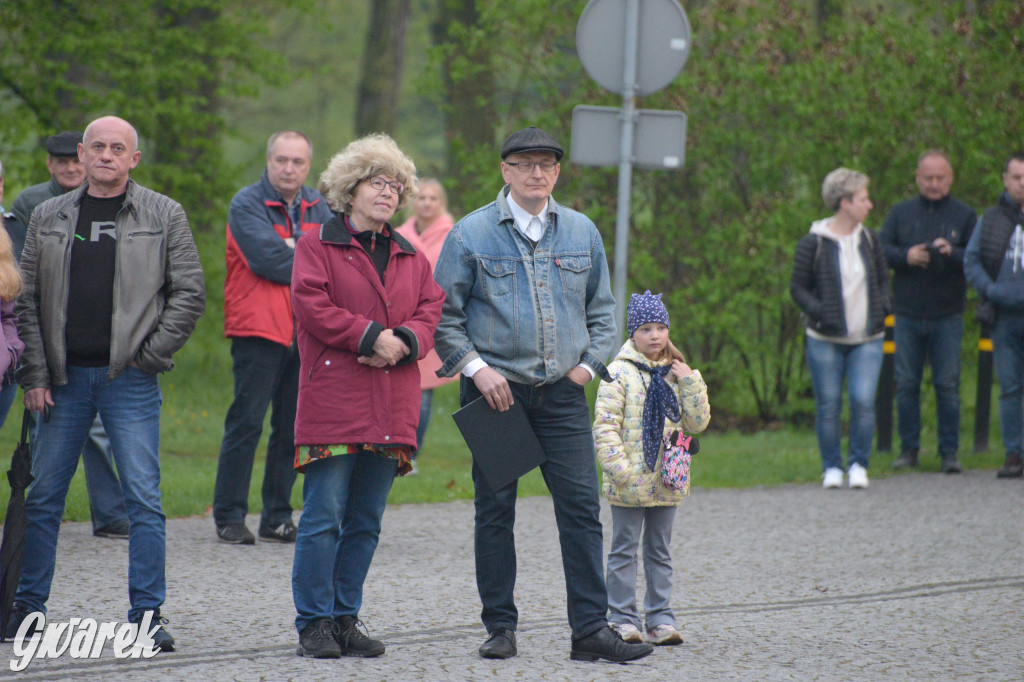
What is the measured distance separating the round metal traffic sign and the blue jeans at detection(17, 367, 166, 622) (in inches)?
172

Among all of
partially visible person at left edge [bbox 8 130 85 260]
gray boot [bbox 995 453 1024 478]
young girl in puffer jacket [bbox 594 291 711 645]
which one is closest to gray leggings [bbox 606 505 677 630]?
young girl in puffer jacket [bbox 594 291 711 645]

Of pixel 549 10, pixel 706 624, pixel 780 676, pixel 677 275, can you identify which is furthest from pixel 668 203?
pixel 780 676

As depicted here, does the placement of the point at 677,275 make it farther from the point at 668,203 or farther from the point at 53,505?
the point at 53,505

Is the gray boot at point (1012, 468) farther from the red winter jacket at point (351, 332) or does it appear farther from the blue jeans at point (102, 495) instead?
the blue jeans at point (102, 495)

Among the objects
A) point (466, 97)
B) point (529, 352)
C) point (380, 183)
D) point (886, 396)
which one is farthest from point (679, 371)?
point (466, 97)

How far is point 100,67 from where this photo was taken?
13734 mm

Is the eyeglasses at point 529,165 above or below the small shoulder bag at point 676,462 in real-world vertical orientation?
above

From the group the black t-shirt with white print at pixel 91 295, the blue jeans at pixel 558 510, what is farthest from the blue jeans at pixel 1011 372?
the black t-shirt with white print at pixel 91 295

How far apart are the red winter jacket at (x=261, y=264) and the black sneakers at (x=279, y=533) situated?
1.03 m

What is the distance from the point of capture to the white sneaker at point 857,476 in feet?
31.9

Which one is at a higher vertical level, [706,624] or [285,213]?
[285,213]

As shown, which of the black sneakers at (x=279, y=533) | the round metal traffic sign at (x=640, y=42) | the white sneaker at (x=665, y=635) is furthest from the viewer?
the round metal traffic sign at (x=640, y=42)

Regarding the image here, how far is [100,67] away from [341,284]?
9306mm

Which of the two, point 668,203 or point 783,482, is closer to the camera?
point 783,482
